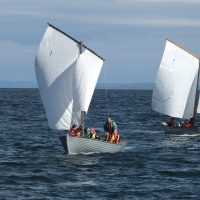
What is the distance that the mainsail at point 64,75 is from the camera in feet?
155

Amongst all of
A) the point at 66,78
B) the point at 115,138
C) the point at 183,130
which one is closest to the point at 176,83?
the point at 183,130

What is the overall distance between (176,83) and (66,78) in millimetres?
24331

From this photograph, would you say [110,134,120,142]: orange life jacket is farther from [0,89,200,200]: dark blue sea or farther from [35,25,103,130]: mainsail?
[35,25,103,130]: mainsail

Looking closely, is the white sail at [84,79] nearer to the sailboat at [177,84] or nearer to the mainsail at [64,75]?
the mainsail at [64,75]

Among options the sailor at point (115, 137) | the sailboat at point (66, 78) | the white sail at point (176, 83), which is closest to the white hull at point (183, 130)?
the white sail at point (176, 83)

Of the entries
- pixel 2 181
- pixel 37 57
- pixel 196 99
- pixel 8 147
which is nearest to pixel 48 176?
pixel 2 181

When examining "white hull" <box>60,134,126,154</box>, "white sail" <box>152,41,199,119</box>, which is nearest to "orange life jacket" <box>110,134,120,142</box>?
"white hull" <box>60,134,126,154</box>

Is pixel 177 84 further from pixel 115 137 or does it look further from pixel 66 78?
pixel 66 78

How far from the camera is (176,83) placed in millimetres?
70062

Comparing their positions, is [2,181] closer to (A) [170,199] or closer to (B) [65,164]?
(B) [65,164]

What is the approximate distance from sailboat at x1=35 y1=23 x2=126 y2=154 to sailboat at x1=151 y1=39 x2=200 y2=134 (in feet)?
72.3

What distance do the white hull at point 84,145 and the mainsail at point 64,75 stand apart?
141 centimetres

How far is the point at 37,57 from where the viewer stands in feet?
155

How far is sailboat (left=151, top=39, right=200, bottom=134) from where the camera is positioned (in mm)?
69438
